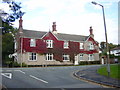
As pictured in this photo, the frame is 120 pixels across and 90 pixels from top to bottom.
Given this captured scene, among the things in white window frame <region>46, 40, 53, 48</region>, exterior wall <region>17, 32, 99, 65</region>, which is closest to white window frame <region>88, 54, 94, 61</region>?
exterior wall <region>17, 32, 99, 65</region>

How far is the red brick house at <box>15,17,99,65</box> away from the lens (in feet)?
126

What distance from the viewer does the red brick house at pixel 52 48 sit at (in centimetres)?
3853

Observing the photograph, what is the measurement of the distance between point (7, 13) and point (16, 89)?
17.1ft

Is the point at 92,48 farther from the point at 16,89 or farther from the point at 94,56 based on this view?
the point at 16,89

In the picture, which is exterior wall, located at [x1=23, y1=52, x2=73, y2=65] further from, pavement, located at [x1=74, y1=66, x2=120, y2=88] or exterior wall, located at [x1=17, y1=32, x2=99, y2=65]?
pavement, located at [x1=74, y1=66, x2=120, y2=88]

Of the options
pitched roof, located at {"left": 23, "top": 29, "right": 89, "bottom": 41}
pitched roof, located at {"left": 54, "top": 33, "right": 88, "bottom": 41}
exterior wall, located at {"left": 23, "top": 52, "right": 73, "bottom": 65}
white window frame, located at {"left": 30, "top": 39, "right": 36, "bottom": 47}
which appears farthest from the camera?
pitched roof, located at {"left": 54, "top": 33, "right": 88, "bottom": 41}

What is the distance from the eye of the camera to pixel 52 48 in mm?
41562

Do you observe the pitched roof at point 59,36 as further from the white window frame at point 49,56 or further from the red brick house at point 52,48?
the white window frame at point 49,56

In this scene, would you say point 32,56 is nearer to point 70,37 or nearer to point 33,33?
point 33,33

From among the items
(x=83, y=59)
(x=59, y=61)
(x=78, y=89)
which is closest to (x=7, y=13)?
(x=78, y=89)

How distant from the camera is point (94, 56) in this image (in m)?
48.9

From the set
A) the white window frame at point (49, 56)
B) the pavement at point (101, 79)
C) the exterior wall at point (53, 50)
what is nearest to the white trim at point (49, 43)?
the exterior wall at point (53, 50)

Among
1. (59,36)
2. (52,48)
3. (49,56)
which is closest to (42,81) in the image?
(49,56)

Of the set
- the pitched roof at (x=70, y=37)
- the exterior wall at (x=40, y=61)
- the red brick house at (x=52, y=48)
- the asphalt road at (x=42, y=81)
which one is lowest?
the asphalt road at (x=42, y=81)
